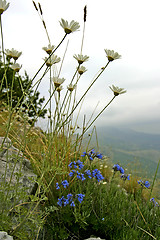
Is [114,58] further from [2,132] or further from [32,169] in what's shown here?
[2,132]

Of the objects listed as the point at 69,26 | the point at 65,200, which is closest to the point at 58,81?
the point at 69,26

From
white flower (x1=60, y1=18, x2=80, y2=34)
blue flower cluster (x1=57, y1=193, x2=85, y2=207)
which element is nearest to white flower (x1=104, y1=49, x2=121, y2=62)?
white flower (x1=60, y1=18, x2=80, y2=34)

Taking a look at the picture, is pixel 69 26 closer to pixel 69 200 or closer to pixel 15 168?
pixel 69 200

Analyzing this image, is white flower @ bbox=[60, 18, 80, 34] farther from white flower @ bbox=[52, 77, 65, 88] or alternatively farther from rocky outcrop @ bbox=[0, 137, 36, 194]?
rocky outcrop @ bbox=[0, 137, 36, 194]

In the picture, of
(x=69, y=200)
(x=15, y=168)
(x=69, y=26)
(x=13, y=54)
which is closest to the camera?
(x=69, y=26)

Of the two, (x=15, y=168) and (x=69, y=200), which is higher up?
(x=15, y=168)

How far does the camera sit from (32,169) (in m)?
3.14

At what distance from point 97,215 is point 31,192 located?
2.98ft

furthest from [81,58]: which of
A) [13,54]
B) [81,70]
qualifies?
[13,54]

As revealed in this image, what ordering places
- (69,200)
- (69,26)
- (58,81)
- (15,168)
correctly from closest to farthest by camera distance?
(69,26)
(58,81)
(69,200)
(15,168)

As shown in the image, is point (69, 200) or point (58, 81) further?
point (69, 200)

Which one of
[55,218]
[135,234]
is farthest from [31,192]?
[135,234]

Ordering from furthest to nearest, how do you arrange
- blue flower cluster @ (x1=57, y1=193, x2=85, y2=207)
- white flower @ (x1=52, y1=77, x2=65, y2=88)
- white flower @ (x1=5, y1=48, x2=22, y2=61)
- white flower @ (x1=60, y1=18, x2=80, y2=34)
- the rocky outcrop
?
the rocky outcrop
blue flower cluster @ (x1=57, y1=193, x2=85, y2=207)
white flower @ (x1=52, y1=77, x2=65, y2=88)
white flower @ (x1=5, y1=48, x2=22, y2=61)
white flower @ (x1=60, y1=18, x2=80, y2=34)

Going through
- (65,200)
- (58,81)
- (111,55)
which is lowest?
(65,200)
